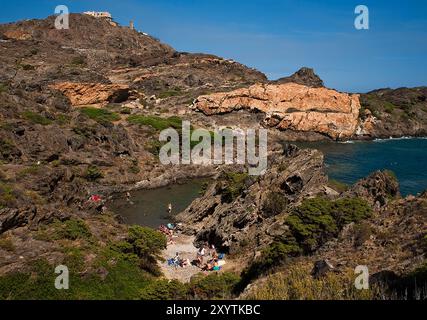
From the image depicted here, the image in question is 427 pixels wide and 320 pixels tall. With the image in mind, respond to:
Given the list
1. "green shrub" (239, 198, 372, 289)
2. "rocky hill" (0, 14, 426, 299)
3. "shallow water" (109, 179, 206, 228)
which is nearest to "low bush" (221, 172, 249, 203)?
"rocky hill" (0, 14, 426, 299)

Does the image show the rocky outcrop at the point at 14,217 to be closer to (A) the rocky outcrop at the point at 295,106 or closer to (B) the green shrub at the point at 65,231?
(B) the green shrub at the point at 65,231

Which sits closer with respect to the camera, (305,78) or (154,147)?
(154,147)

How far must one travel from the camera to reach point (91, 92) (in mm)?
107438

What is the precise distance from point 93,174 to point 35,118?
1383cm

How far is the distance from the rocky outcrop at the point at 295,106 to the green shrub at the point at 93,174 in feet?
160

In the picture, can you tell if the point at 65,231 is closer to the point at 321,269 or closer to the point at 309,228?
the point at 309,228

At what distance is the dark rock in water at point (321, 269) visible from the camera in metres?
18.2

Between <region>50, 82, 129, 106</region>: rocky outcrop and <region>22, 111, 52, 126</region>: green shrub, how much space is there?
126ft

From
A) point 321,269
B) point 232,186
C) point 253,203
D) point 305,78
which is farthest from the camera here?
point 305,78

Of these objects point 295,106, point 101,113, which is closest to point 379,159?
point 295,106

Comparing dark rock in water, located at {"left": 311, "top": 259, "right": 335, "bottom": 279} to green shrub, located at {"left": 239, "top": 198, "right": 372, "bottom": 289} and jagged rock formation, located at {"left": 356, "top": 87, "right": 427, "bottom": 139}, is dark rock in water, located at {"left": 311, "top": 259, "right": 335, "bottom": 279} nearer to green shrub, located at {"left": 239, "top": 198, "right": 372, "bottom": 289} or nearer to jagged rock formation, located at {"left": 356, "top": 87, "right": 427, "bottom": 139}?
green shrub, located at {"left": 239, "top": 198, "right": 372, "bottom": 289}

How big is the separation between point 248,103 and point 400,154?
39.3m

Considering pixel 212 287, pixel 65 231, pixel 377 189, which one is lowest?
pixel 212 287

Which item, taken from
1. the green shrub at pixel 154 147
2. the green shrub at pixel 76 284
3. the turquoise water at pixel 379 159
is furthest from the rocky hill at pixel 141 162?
the turquoise water at pixel 379 159
